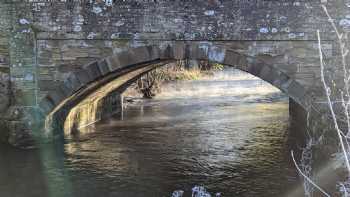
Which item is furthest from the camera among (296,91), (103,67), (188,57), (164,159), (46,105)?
(164,159)

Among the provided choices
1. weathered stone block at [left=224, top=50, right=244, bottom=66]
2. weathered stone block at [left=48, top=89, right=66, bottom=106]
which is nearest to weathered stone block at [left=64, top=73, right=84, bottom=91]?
weathered stone block at [left=48, top=89, right=66, bottom=106]

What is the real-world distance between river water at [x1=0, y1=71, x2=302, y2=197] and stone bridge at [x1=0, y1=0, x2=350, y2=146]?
1.30 m


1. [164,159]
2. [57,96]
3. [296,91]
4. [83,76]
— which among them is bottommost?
[164,159]

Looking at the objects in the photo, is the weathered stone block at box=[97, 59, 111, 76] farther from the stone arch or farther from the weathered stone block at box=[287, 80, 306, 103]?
the weathered stone block at box=[287, 80, 306, 103]

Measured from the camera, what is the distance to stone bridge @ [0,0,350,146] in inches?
340

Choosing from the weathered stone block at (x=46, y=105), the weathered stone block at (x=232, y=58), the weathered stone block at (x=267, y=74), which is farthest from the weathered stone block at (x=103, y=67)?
the weathered stone block at (x=267, y=74)

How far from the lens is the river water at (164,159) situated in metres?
7.74

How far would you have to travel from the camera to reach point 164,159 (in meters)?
9.84

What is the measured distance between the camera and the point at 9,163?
30.3 ft

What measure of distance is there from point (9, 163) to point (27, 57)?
7.16ft

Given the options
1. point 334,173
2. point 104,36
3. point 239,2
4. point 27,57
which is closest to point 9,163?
point 27,57

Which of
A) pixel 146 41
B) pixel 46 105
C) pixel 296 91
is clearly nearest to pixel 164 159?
pixel 146 41

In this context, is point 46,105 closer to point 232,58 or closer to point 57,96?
point 57,96

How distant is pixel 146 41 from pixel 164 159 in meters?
2.59
